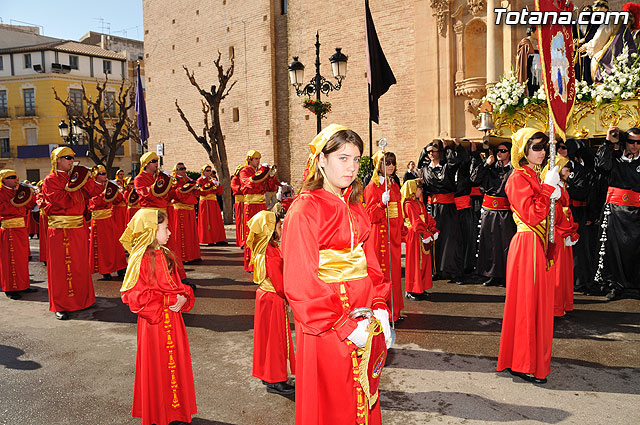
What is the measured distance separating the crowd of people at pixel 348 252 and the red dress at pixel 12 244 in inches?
1.0

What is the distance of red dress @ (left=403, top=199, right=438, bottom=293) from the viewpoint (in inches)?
319

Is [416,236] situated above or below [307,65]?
below

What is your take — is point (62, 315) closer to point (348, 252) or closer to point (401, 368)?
point (401, 368)

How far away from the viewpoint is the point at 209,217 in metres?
15.0

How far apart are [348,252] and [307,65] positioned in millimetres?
20672

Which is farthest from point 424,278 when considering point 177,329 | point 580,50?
point 580,50

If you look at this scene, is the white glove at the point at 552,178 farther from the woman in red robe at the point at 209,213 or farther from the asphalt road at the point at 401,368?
the woman in red robe at the point at 209,213

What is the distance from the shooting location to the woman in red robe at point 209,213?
14797 millimetres

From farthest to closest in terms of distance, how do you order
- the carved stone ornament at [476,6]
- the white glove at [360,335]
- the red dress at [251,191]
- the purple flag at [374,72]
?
the carved stone ornament at [476,6] → the red dress at [251,191] → the purple flag at [374,72] → the white glove at [360,335]

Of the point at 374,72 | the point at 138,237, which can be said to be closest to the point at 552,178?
the point at 374,72

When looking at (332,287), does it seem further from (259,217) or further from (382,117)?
(382,117)

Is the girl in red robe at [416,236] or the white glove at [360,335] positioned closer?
the white glove at [360,335]

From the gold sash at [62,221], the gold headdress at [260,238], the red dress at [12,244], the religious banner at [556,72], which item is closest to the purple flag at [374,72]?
the religious banner at [556,72]

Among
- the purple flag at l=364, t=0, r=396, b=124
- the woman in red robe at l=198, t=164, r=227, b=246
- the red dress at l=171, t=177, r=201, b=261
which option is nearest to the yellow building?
the woman in red robe at l=198, t=164, r=227, b=246
